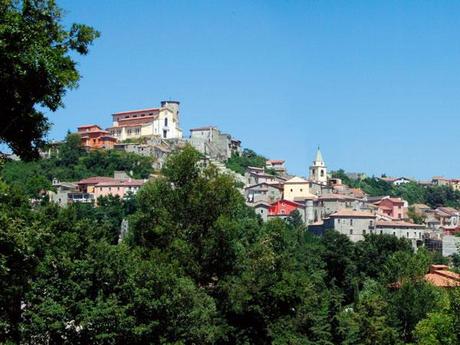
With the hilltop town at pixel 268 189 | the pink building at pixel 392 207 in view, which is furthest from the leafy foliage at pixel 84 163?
the pink building at pixel 392 207

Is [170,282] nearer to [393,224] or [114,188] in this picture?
[114,188]

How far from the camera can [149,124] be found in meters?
112

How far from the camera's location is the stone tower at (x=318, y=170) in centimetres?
11294

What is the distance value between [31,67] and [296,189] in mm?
92481

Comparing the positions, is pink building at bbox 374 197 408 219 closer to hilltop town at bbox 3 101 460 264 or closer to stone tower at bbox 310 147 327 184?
hilltop town at bbox 3 101 460 264

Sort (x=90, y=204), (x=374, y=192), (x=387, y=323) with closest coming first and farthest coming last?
(x=387, y=323), (x=90, y=204), (x=374, y=192)

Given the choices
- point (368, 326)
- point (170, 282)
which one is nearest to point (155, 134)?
point (368, 326)

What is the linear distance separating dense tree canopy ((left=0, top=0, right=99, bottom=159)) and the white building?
4001 inches

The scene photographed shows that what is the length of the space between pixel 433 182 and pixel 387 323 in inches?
4648

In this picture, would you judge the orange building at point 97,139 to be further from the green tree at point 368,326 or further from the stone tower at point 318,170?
the green tree at point 368,326

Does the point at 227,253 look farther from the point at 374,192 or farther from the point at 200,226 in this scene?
the point at 374,192

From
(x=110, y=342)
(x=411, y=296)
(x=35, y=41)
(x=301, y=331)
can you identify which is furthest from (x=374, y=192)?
(x=35, y=41)

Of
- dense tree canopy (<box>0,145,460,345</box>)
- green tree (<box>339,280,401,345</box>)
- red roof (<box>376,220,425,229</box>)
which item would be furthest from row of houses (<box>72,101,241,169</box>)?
dense tree canopy (<box>0,145,460,345</box>)

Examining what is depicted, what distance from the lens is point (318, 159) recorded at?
373 feet
